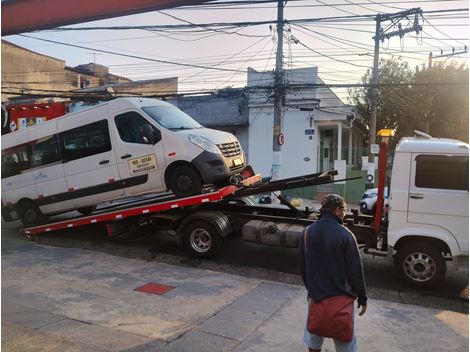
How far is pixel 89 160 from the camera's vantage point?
9.90 m

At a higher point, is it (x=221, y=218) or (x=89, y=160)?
(x=89, y=160)

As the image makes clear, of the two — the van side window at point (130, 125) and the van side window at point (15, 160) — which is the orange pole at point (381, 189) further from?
the van side window at point (15, 160)

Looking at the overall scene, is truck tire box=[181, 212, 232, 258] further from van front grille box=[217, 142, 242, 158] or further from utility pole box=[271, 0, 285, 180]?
utility pole box=[271, 0, 285, 180]

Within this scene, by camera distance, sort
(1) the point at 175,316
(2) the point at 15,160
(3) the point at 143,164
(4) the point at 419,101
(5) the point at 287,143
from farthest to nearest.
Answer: (4) the point at 419,101 < (5) the point at 287,143 < (2) the point at 15,160 < (3) the point at 143,164 < (1) the point at 175,316

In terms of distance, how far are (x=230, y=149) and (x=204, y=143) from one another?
867mm

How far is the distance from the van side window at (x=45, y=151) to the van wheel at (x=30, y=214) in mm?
1014

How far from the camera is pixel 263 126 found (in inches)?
955

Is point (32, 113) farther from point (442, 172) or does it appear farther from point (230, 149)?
point (442, 172)

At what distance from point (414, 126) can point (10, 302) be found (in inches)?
1366

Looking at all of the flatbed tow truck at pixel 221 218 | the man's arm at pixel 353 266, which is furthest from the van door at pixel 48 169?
the man's arm at pixel 353 266

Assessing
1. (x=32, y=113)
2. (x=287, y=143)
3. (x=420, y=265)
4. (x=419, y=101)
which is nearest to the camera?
(x=420, y=265)

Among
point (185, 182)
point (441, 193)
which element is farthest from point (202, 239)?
point (441, 193)

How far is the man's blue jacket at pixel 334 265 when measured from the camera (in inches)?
137

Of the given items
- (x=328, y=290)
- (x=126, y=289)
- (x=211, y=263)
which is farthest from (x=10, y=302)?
(x=328, y=290)
